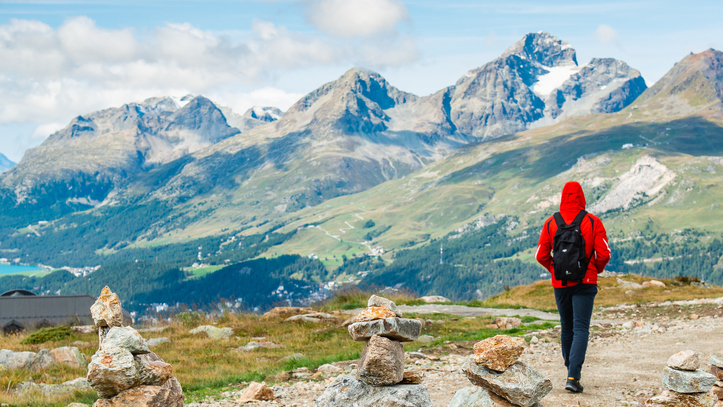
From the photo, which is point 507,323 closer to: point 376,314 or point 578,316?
point 578,316

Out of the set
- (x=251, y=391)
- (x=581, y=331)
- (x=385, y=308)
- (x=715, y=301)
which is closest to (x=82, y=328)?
(x=251, y=391)

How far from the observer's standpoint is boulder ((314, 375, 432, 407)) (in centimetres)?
833

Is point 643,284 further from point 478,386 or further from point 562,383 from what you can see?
point 478,386

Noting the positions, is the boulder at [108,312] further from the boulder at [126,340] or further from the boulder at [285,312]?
the boulder at [285,312]

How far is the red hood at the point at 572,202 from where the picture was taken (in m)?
10.5

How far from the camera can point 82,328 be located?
24.2 m

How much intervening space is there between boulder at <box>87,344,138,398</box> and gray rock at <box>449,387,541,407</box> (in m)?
4.99

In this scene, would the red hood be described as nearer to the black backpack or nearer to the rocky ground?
the black backpack

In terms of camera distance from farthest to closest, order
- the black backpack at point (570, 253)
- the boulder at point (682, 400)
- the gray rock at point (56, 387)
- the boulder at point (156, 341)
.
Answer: the boulder at point (156, 341)
the gray rock at point (56, 387)
the black backpack at point (570, 253)
the boulder at point (682, 400)

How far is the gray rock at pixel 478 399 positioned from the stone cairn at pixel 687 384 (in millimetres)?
1898

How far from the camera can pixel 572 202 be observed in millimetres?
10594

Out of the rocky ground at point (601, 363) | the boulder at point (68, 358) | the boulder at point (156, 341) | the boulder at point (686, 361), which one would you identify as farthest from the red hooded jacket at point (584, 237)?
the boulder at point (156, 341)

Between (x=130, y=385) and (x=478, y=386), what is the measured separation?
5403mm

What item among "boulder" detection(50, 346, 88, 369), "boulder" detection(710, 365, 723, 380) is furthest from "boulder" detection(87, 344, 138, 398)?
"boulder" detection(50, 346, 88, 369)
